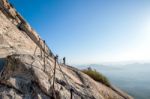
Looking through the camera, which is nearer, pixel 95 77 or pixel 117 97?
pixel 117 97

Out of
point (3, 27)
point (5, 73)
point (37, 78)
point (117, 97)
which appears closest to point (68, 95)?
point (37, 78)

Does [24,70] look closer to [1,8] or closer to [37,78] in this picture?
[37,78]

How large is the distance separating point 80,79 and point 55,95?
5.76 metres

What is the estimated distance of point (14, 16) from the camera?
3531cm

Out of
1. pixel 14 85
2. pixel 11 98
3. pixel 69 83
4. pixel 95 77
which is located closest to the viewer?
pixel 11 98

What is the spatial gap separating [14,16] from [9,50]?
636 inches

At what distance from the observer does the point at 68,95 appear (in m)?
15.0

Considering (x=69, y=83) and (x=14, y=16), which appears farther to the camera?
(x=14, y=16)

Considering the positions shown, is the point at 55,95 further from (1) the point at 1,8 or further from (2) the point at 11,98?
(1) the point at 1,8

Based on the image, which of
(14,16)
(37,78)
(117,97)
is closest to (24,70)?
(37,78)

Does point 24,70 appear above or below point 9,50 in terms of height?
below

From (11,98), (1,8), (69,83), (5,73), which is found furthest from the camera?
(1,8)

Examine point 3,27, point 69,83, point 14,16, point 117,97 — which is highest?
point 14,16

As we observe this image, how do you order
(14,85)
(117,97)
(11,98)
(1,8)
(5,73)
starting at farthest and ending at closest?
(1,8), (117,97), (5,73), (14,85), (11,98)
